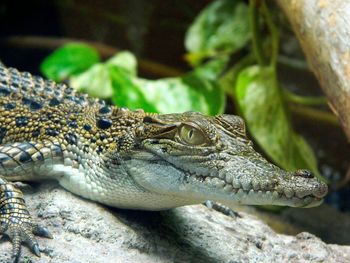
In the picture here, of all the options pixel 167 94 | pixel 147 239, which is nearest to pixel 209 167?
pixel 147 239

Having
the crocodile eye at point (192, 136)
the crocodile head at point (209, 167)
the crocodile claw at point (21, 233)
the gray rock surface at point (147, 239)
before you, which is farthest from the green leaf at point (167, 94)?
the crocodile claw at point (21, 233)

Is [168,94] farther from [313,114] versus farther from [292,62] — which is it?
[292,62]

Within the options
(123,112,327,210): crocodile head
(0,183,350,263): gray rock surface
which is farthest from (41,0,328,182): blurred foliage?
(123,112,327,210): crocodile head

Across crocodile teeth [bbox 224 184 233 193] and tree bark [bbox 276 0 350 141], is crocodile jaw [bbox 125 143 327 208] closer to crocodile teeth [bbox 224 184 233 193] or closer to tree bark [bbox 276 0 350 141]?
crocodile teeth [bbox 224 184 233 193]

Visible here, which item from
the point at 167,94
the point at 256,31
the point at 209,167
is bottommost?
the point at 209,167

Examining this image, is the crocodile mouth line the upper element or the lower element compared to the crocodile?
lower

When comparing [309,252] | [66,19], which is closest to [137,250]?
[309,252]

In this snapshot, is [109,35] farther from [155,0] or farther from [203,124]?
[203,124]
